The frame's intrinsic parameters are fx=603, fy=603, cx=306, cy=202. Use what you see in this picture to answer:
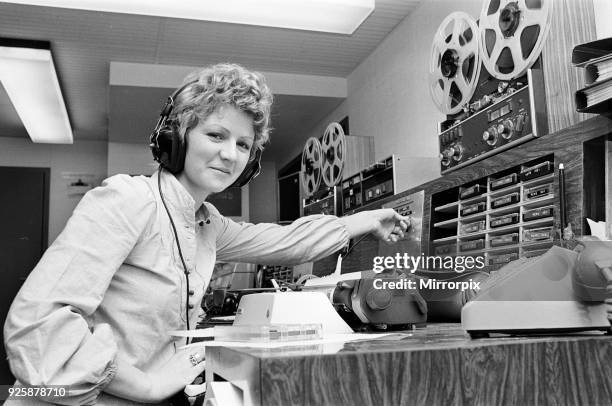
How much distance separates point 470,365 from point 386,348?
10cm

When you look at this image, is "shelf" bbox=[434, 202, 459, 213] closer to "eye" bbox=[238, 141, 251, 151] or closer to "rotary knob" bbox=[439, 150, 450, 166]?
"rotary knob" bbox=[439, 150, 450, 166]

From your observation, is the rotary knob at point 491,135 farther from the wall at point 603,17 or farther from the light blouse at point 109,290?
the light blouse at point 109,290

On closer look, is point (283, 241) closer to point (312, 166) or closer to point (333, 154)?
point (333, 154)

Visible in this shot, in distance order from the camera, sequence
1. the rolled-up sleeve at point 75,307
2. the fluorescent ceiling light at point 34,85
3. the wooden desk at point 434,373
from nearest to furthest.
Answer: the wooden desk at point 434,373 < the rolled-up sleeve at point 75,307 < the fluorescent ceiling light at point 34,85

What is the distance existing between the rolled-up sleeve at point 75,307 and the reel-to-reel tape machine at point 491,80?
1.27 meters

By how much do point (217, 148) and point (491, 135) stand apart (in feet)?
3.65

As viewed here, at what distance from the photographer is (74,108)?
5.83 meters

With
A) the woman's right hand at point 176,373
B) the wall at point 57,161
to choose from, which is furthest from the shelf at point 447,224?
the wall at point 57,161

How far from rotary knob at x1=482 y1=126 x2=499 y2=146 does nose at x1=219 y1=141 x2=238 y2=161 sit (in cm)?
107

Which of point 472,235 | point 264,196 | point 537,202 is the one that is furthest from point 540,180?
point 264,196

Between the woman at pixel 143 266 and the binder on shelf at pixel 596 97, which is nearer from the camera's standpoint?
the woman at pixel 143 266

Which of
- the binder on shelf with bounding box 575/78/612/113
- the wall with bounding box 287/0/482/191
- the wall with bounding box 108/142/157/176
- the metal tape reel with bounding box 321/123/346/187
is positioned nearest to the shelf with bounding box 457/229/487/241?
the binder on shelf with bounding box 575/78/612/113

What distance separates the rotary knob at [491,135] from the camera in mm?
1977

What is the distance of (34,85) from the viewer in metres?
4.77
